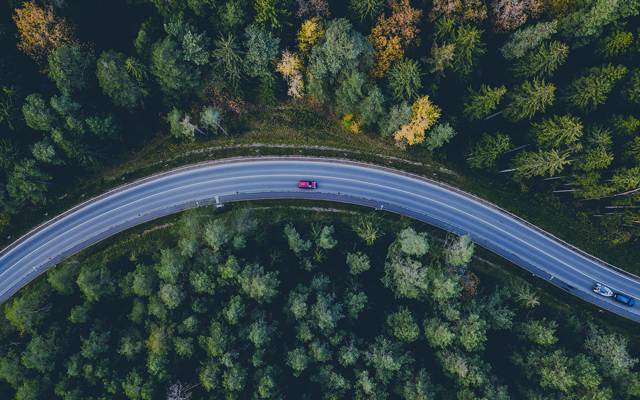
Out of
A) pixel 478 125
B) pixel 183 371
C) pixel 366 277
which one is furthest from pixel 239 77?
pixel 183 371

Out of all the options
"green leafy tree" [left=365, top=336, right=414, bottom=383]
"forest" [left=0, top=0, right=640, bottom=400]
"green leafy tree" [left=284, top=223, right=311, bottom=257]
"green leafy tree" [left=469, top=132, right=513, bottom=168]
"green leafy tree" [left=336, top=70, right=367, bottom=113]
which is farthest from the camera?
"green leafy tree" [left=469, top=132, right=513, bottom=168]

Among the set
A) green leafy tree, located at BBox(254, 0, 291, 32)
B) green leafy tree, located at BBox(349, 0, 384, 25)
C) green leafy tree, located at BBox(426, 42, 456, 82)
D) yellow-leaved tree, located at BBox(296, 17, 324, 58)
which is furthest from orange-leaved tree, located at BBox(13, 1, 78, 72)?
green leafy tree, located at BBox(426, 42, 456, 82)

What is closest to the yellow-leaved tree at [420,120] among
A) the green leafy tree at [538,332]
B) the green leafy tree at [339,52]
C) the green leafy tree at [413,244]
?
the green leafy tree at [339,52]

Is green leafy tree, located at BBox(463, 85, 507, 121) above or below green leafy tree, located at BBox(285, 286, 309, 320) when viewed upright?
above

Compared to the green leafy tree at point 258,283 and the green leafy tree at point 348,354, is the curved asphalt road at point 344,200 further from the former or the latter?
the green leafy tree at point 348,354

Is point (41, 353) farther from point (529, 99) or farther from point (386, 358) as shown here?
point (529, 99)

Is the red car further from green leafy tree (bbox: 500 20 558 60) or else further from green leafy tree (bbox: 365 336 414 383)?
green leafy tree (bbox: 500 20 558 60)
